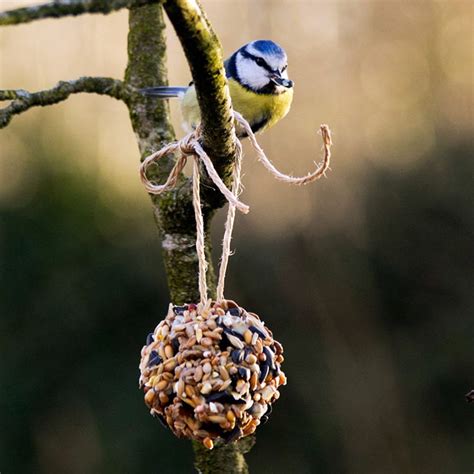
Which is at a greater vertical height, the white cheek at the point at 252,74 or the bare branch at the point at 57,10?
the bare branch at the point at 57,10

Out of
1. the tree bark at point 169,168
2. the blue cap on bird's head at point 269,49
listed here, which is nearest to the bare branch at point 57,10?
the tree bark at point 169,168

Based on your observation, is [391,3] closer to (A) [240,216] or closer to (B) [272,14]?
(B) [272,14]

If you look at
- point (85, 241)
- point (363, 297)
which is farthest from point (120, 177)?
point (363, 297)

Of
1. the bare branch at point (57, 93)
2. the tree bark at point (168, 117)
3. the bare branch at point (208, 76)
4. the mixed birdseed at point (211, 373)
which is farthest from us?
the bare branch at point (57, 93)

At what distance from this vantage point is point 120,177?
16.9 ft

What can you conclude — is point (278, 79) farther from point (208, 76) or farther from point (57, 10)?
point (57, 10)

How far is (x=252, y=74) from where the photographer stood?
272 centimetres

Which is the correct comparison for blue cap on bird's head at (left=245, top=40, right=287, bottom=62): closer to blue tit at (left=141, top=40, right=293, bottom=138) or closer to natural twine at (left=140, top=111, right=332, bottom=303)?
blue tit at (left=141, top=40, right=293, bottom=138)

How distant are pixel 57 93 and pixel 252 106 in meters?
0.93

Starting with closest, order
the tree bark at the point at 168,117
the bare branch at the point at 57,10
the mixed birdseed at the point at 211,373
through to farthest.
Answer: the bare branch at the point at 57,10 → the tree bark at the point at 168,117 → the mixed birdseed at the point at 211,373

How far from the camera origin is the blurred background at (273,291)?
474cm

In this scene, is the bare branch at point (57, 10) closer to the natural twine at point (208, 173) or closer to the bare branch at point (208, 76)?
the bare branch at point (208, 76)

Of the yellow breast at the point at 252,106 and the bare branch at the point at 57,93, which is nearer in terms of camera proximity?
the bare branch at the point at 57,93

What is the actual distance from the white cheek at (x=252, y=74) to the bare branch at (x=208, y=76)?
117cm
